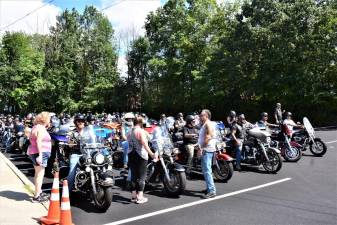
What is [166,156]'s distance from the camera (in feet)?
29.7

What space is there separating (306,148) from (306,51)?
1587 cm

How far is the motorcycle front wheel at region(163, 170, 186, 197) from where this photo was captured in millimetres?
8625

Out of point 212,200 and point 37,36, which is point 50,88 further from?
point 212,200

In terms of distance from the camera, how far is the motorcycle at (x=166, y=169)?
8688mm

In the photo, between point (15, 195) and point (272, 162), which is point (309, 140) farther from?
point (15, 195)

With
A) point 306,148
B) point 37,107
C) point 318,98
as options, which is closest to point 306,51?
point 318,98

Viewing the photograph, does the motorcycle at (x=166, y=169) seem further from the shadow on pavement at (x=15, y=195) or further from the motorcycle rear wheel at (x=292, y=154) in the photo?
the motorcycle rear wheel at (x=292, y=154)

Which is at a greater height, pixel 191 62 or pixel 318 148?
pixel 191 62

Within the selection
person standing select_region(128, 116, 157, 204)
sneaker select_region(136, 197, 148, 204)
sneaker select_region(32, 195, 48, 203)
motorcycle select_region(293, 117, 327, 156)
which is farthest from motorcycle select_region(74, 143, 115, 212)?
motorcycle select_region(293, 117, 327, 156)

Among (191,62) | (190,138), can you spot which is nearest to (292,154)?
(190,138)

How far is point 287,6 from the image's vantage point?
31094mm

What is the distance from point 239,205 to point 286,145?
638 centimetres

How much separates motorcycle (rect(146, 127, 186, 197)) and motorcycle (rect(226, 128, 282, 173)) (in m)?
3.35

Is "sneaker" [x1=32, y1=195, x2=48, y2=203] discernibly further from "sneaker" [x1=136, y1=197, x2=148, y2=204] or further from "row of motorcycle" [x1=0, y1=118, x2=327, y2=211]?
"sneaker" [x1=136, y1=197, x2=148, y2=204]
